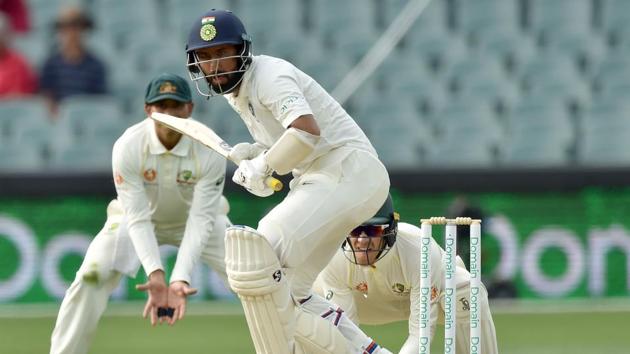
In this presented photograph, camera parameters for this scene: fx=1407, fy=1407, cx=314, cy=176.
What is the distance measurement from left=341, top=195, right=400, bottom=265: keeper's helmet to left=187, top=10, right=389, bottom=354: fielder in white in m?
0.31

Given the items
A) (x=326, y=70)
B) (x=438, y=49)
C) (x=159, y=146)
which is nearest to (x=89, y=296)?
(x=159, y=146)

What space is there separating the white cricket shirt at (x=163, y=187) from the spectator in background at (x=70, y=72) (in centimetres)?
552

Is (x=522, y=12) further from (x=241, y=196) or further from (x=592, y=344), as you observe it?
(x=592, y=344)

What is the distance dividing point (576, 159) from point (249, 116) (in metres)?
6.82

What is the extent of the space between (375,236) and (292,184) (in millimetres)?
461

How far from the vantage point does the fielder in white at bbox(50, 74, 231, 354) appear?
660 cm

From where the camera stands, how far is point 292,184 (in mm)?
5863

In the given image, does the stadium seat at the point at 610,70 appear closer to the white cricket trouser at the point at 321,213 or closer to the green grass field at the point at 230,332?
the green grass field at the point at 230,332

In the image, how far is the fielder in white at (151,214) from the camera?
6598 millimetres

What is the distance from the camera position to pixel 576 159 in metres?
12.0

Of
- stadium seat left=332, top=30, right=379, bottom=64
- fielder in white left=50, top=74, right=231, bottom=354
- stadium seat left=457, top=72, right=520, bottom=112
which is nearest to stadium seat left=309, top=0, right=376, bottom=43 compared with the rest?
stadium seat left=332, top=30, right=379, bottom=64

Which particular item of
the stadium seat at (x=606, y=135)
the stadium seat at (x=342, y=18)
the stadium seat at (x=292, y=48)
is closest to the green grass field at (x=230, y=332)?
the stadium seat at (x=606, y=135)

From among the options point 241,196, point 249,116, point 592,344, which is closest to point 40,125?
point 241,196

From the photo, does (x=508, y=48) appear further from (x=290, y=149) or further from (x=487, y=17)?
(x=290, y=149)
